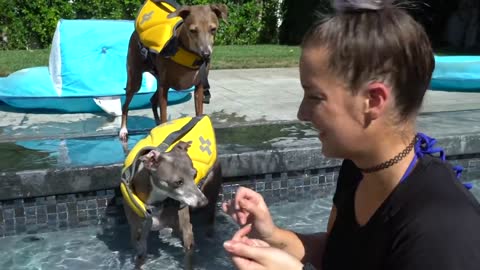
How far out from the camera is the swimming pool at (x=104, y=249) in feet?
13.8

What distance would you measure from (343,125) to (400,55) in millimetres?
244

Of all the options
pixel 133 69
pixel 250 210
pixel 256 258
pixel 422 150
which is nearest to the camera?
pixel 256 258

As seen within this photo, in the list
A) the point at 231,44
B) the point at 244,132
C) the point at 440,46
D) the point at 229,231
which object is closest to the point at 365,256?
the point at 229,231

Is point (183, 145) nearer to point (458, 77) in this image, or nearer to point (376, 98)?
point (376, 98)

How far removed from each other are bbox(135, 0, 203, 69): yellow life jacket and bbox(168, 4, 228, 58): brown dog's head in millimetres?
120

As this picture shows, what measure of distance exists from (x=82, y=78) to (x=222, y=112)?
2086 millimetres

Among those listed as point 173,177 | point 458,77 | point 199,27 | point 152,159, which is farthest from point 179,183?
point 458,77

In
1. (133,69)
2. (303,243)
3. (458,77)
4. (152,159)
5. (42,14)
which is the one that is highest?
(303,243)

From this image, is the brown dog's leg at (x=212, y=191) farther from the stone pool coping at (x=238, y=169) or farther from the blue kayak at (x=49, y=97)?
the blue kayak at (x=49, y=97)

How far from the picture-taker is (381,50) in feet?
4.67

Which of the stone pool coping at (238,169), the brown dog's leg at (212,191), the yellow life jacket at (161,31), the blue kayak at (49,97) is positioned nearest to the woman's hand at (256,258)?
the brown dog's leg at (212,191)

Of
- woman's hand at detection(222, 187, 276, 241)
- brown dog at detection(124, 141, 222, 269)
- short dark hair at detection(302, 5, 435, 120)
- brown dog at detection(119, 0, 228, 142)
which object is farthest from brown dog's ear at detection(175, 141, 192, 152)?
short dark hair at detection(302, 5, 435, 120)

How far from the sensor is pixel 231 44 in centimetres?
1892

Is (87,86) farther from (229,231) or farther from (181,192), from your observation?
(181,192)
